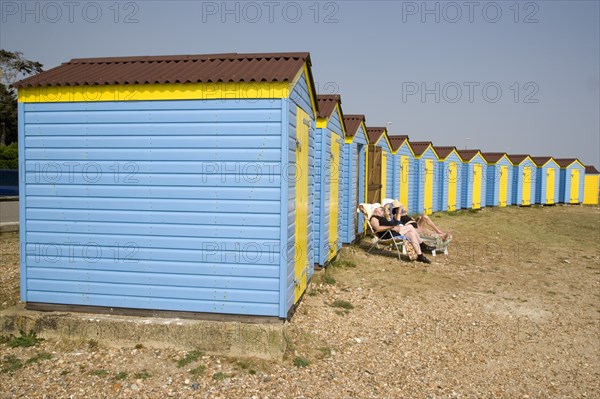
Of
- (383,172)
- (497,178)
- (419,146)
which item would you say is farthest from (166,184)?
(497,178)

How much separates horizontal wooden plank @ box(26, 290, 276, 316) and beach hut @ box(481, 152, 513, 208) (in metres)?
22.0

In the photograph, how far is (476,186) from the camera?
23500 millimetres

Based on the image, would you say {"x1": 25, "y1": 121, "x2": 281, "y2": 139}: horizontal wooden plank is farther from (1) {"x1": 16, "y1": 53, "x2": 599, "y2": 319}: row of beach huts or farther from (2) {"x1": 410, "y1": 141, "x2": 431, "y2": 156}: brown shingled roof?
(2) {"x1": 410, "y1": 141, "x2": 431, "y2": 156}: brown shingled roof

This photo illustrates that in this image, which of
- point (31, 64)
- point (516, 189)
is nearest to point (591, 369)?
point (516, 189)

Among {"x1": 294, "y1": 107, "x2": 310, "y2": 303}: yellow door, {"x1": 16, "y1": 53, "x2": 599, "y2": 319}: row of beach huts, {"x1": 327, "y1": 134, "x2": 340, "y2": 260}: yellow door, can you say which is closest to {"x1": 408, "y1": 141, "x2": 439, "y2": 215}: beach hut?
{"x1": 327, "y1": 134, "x2": 340, "y2": 260}: yellow door

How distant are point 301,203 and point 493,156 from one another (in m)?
21.7

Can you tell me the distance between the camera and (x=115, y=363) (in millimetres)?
4801

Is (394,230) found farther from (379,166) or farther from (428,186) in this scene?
(428,186)

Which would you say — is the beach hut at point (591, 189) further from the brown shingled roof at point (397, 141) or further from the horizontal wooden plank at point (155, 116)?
the horizontal wooden plank at point (155, 116)

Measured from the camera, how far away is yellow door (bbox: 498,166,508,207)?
989 inches

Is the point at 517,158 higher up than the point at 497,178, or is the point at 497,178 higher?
the point at 517,158

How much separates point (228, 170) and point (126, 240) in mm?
1375

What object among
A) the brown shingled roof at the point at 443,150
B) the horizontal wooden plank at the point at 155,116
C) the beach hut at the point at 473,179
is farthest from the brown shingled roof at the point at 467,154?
the horizontal wooden plank at the point at 155,116

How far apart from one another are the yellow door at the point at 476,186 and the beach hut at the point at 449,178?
4.05 ft
